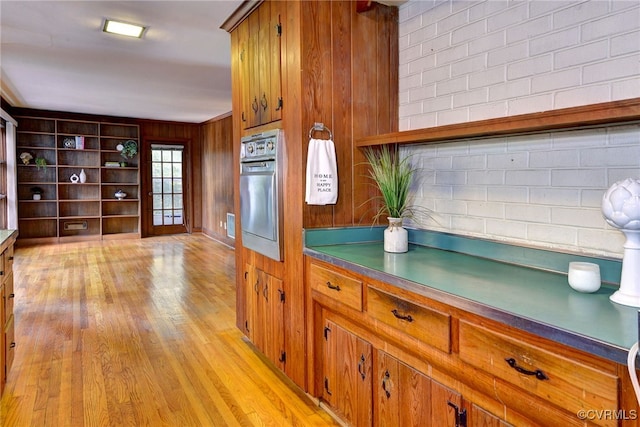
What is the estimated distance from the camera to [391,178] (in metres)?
2.05

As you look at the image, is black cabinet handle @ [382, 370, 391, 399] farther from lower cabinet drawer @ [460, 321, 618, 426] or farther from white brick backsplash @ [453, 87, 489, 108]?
white brick backsplash @ [453, 87, 489, 108]

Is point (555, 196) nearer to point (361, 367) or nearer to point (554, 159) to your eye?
point (554, 159)

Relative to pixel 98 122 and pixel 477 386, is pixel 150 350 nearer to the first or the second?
pixel 477 386

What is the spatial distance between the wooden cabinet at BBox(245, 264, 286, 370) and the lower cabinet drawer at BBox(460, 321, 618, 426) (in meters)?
1.35

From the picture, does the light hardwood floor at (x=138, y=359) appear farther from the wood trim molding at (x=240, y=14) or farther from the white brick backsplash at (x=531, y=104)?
the wood trim molding at (x=240, y=14)

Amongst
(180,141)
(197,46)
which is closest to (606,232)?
(197,46)

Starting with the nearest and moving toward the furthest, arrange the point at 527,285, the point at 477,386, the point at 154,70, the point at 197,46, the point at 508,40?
the point at 477,386 → the point at 527,285 → the point at 508,40 → the point at 197,46 → the point at 154,70

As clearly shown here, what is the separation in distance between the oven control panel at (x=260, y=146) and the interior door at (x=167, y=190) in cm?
648

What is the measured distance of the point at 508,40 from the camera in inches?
69.5

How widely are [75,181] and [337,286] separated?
770 centimetres

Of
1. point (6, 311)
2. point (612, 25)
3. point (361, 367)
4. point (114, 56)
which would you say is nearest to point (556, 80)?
point (612, 25)

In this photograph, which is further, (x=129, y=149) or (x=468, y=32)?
(x=129, y=149)

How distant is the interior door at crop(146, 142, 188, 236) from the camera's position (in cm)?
853

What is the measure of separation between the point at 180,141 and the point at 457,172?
7745 millimetres
